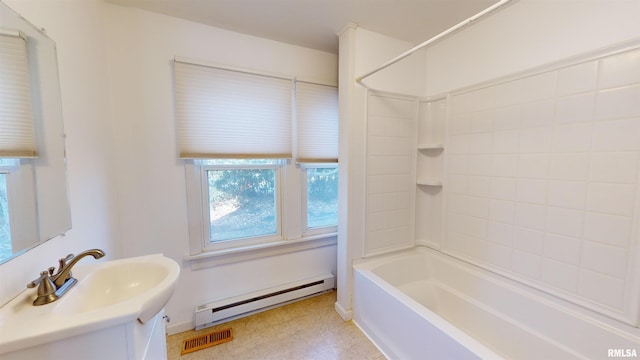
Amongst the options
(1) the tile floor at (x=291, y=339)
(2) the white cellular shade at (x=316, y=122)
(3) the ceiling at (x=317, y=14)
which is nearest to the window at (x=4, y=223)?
(1) the tile floor at (x=291, y=339)

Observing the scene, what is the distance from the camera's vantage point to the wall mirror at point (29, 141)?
0.80m

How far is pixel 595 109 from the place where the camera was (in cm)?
128

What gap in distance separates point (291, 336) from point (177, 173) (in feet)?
4.99

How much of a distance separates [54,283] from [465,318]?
240cm

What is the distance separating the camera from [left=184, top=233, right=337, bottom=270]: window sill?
192cm

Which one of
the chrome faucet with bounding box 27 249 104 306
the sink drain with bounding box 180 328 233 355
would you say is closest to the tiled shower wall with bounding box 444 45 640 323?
the sink drain with bounding box 180 328 233 355

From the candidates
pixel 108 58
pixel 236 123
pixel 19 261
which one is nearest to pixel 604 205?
pixel 236 123

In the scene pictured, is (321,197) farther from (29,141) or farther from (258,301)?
(29,141)

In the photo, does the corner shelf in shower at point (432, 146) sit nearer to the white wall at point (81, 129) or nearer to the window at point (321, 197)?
the window at point (321, 197)

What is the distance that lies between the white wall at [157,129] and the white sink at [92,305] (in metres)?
0.51

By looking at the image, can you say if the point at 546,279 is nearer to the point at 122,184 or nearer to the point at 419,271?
the point at 419,271

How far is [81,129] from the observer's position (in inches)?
49.8

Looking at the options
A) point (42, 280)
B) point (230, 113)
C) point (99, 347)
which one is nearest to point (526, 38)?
point (230, 113)

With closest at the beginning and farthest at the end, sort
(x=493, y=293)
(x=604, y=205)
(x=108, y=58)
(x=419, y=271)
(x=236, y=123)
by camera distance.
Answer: (x=604, y=205) → (x=108, y=58) → (x=493, y=293) → (x=236, y=123) → (x=419, y=271)
